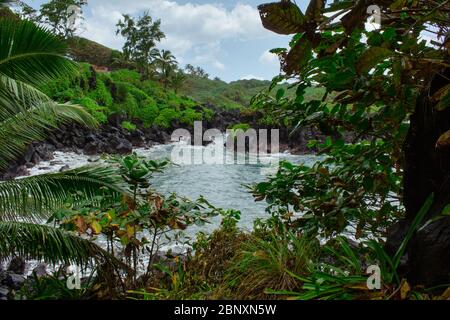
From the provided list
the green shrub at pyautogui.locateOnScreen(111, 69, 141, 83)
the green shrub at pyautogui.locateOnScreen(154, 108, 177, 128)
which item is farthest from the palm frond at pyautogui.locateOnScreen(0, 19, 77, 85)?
the green shrub at pyautogui.locateOnScreen(111, 69, 141, 83)

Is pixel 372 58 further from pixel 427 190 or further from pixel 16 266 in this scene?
pixel 16 266

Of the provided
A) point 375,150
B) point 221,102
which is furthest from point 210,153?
point 221,102

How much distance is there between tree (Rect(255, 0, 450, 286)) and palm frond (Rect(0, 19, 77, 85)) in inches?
→ 111

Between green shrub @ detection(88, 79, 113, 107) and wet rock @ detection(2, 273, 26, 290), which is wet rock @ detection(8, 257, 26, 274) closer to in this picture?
wet rock @ detection(2, 273, 26, 290)

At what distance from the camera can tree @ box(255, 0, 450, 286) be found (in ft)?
4.87

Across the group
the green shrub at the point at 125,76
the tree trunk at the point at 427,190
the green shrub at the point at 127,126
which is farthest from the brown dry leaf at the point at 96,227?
the green shrub at the point at 125,76

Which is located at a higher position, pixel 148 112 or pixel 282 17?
pixel 148 112

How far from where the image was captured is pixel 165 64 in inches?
1922

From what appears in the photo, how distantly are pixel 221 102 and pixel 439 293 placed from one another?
55.7m

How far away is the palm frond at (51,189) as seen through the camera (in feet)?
12.8

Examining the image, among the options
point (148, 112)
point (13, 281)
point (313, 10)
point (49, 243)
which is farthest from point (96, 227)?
point (148, 112)

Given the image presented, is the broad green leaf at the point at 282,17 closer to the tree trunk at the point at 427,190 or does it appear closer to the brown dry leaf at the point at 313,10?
the brown dry leaf at the point at 313,10

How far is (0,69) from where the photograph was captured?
14.0ft

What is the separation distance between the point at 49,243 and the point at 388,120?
2.95 m
